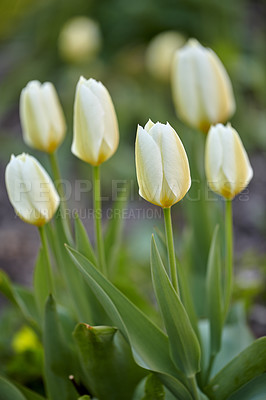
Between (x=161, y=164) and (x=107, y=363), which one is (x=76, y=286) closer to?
(x=107, y=363)

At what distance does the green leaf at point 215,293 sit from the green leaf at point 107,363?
0.19 meters

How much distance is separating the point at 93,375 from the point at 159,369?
0.15m

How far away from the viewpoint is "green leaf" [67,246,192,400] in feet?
2.98

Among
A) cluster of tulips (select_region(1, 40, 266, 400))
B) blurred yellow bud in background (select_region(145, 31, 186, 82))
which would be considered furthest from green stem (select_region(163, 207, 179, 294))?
blurred yellow bud in background (select_region(145, 31, 186, 82))

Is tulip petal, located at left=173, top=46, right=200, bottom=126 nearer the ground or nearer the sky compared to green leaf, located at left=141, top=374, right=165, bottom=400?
nearer the sky

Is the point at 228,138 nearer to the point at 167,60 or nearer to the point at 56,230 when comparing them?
the point at 56,230

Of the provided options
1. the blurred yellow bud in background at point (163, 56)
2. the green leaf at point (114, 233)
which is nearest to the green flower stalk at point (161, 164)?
the green leaf at point (114, 233)

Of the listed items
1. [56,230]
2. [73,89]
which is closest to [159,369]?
[56,230]

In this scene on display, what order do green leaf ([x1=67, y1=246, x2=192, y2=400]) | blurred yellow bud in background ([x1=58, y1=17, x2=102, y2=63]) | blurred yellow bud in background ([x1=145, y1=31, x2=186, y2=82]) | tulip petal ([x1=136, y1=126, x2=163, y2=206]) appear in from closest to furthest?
tulip petal ([x1=136, y1=126, x2=163, y2=206]), green leaf ([x1=67, y1=246, x2=192, y2=400]), blurred yellow bud in background ([x1=145, y1=31, x2=186, y2=82]), blurred yellow bud in background ([x1=58, y1=17, x2=102, y2=63])

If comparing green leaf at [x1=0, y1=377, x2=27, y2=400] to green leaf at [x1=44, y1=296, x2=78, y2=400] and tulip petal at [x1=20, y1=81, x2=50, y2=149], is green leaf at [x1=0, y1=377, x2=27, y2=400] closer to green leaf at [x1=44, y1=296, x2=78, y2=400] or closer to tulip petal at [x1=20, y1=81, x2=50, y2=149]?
green leaf at [x1=44, y1=296, x2=78, y2=400]

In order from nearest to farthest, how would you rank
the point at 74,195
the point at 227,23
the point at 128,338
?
the point at 128,338
the point at 74,195
the point at 227,23

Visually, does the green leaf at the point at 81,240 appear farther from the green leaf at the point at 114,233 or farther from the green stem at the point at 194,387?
the green stem at the point at 194,387

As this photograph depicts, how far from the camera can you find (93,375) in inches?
40.4

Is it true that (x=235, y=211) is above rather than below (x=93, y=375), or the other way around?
above
